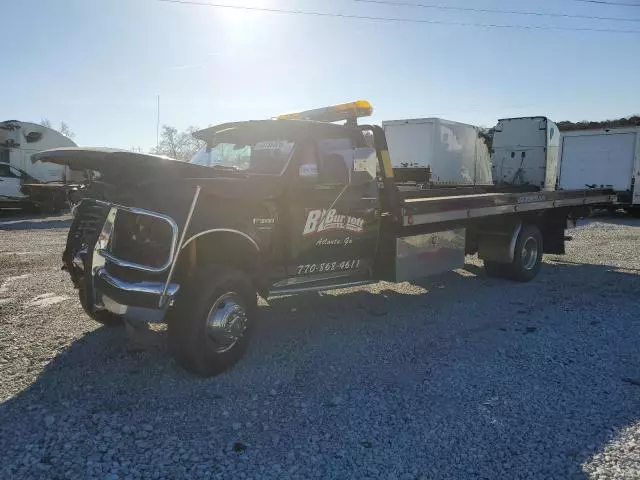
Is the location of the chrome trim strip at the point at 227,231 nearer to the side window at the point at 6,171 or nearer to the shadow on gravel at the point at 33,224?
the shadow on gravel at the point at 33,224

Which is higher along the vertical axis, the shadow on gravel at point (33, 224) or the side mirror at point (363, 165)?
the side mirror at point (363, 165)

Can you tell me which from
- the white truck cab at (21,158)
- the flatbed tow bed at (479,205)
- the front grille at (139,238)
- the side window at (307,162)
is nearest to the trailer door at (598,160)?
the flatbed tow bed at (479,205)

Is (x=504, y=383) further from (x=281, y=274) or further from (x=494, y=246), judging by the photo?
(x=494, y=246)

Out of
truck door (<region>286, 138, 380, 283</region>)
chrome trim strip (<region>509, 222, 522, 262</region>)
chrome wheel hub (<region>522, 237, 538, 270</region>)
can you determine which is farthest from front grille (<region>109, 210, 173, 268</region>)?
chrome wheel hub (<region>522, 237, 538, 270</region>)

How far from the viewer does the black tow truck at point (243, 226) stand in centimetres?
365

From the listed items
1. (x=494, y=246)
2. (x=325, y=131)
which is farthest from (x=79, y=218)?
(x=494, y=246)

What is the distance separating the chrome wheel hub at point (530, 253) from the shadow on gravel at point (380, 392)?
6.72ft

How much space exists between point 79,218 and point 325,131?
8.22 feet

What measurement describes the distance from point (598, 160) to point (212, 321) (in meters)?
18.2

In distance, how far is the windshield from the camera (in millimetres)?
4770

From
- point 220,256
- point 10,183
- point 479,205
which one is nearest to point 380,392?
point 220,256

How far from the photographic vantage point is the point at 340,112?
214 inches

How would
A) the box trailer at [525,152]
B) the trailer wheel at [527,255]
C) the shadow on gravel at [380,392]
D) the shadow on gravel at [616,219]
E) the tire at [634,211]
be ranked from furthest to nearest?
the tire at [634,211] < the shadow on gravel at [616,219] < the box trailer at [525,152] < the trailer wheel at [527,255] < the shadow on gravel at [380,392]

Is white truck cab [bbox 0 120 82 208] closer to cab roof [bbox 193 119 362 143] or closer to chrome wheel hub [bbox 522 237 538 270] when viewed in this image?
cab roof [bbox 193 119 362 143]
